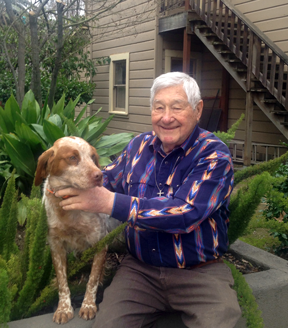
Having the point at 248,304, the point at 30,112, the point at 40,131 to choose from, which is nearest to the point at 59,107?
the point at 30,112

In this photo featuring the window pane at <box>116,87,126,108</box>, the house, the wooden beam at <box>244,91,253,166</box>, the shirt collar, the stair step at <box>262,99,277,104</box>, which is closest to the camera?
the shirt collar

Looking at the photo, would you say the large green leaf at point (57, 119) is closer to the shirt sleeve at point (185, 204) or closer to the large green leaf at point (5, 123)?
the large green leaf at point (5, 123)

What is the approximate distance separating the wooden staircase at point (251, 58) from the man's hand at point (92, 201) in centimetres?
572

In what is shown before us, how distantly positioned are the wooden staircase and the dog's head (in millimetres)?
5608

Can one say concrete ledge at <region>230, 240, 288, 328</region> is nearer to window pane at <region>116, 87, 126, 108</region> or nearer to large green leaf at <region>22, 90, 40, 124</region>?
large green leaf at <region>22, 90, 40, 124</region>

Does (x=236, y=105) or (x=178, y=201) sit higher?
(x=236, y=105)

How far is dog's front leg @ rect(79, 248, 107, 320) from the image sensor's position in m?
2.13

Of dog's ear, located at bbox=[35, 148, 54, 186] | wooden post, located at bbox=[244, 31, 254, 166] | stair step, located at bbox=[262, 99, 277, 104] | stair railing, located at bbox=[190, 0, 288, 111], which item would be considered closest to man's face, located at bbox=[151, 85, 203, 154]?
dog's ear, located at bbox=[35, 148, 54, 186]

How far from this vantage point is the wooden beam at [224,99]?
933 cm

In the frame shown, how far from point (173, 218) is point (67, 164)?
662 millimetres

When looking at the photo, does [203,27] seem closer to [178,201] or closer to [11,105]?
[11,105]

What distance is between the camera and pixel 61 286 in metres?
2.18

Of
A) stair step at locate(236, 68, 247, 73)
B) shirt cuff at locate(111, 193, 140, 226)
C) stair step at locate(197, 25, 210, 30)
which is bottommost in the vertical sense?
shirt cuff at locate(111, 193, 140, 226)

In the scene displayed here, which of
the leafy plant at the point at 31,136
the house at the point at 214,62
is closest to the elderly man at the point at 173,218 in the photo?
the leafy plant at the point at 31,136
